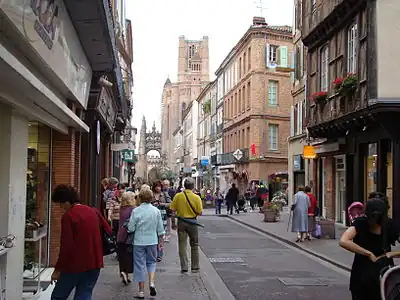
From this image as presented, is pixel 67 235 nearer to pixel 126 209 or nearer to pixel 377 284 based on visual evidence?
pixel 377 284

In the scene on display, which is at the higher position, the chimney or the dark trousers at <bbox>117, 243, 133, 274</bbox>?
the chimney

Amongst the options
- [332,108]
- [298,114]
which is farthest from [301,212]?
[298,114]

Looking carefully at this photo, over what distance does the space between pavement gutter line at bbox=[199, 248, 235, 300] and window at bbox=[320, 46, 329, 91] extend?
39.2 feet

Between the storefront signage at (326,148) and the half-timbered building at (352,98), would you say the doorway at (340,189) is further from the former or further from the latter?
the storefront signage at (326,148)

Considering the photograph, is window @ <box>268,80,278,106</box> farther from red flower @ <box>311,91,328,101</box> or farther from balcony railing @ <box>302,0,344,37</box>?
red flower @ <box>311,91,328,101</box>

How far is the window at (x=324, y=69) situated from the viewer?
77.5 feet

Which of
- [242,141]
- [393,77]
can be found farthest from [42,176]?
[242,141]

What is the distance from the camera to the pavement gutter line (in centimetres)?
982

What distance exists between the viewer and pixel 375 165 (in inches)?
776

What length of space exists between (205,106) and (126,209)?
215 feet

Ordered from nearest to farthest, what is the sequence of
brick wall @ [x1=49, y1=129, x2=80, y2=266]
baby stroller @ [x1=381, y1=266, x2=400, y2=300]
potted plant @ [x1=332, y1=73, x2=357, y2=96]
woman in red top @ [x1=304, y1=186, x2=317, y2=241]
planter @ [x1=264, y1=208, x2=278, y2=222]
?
baby stroller @ [x1=381, y1=266, x2=400, y2=300], brick wall @ [x1=49, y1=129, x2=80, y2=266], woman in red top @ [x1=304, y1=186, x2=317, y2=241], potted plant @ [x1=332, y1=73, x2=357, y2=96], planter @ [x1=264, y1=208, x2=278, y2=222]

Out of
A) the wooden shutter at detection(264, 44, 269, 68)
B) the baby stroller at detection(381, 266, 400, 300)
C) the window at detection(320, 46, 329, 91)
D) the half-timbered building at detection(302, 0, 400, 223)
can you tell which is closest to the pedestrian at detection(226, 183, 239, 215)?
the half-timbered building at detection(302, 0, 400, 223)

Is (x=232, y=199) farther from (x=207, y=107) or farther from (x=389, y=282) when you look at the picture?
(x=207, y=107)

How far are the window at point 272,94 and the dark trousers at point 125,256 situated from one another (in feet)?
122
